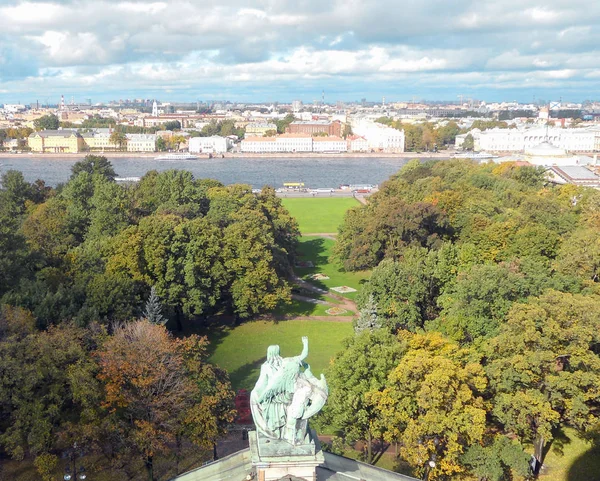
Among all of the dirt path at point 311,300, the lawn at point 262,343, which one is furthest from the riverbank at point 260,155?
the lawn at point 262,343

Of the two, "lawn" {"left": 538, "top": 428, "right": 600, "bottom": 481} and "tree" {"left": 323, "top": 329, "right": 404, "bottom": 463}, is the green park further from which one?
"lawn" {"left": 538, "top": 428, "right": 600, "bottom": 481}

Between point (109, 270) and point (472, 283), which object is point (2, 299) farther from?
point (472, 283)

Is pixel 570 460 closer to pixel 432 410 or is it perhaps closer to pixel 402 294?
pixel 432 410

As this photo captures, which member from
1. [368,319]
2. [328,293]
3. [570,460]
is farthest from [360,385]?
[328,293]

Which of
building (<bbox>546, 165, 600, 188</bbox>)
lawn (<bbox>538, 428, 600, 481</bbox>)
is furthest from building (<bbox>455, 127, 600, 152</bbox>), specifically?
lawn (<bbox>538, 428, 600, 481</bbox>)

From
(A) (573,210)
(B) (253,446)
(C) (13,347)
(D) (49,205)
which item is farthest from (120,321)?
(A) (573,210)

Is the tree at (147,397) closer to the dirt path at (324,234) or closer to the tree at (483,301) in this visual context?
the tree at (483,301)
